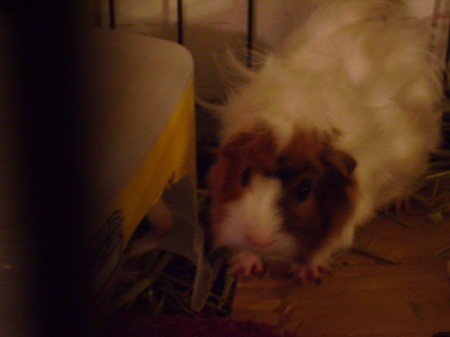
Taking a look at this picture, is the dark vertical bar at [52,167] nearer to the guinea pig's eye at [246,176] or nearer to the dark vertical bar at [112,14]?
the guinea pig's eye at [246,176]

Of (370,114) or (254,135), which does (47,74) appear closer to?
(254,135)

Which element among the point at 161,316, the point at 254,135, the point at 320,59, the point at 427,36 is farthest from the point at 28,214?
the point at 427,36

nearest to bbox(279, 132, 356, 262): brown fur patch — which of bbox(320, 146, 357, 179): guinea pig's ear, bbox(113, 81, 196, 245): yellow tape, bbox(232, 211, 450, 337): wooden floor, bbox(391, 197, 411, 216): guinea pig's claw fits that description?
bbox(320, 146, 357, 179): guinea pig's ear

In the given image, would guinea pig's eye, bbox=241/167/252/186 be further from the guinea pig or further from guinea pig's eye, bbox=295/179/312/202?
guinea pig's eye, bbox=295/179/312/202

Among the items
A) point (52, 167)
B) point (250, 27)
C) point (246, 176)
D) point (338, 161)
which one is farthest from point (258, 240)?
point (250, 27)

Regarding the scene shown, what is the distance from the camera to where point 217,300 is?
1385mm

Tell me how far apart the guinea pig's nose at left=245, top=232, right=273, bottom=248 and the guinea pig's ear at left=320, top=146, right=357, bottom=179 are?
0.72ft

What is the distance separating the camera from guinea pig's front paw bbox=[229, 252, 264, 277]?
1483 millimetres

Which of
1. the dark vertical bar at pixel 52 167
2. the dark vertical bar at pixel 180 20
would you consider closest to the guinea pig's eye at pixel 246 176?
the dark vertical bar at pixel 52 167

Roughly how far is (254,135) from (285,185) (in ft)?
0.46

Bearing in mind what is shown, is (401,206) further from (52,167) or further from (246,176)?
(52,167)

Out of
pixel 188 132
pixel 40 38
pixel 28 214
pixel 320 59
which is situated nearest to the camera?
pixel 40 38

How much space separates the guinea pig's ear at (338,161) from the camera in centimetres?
131

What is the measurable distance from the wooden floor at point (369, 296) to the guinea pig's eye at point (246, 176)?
0.94 ft
